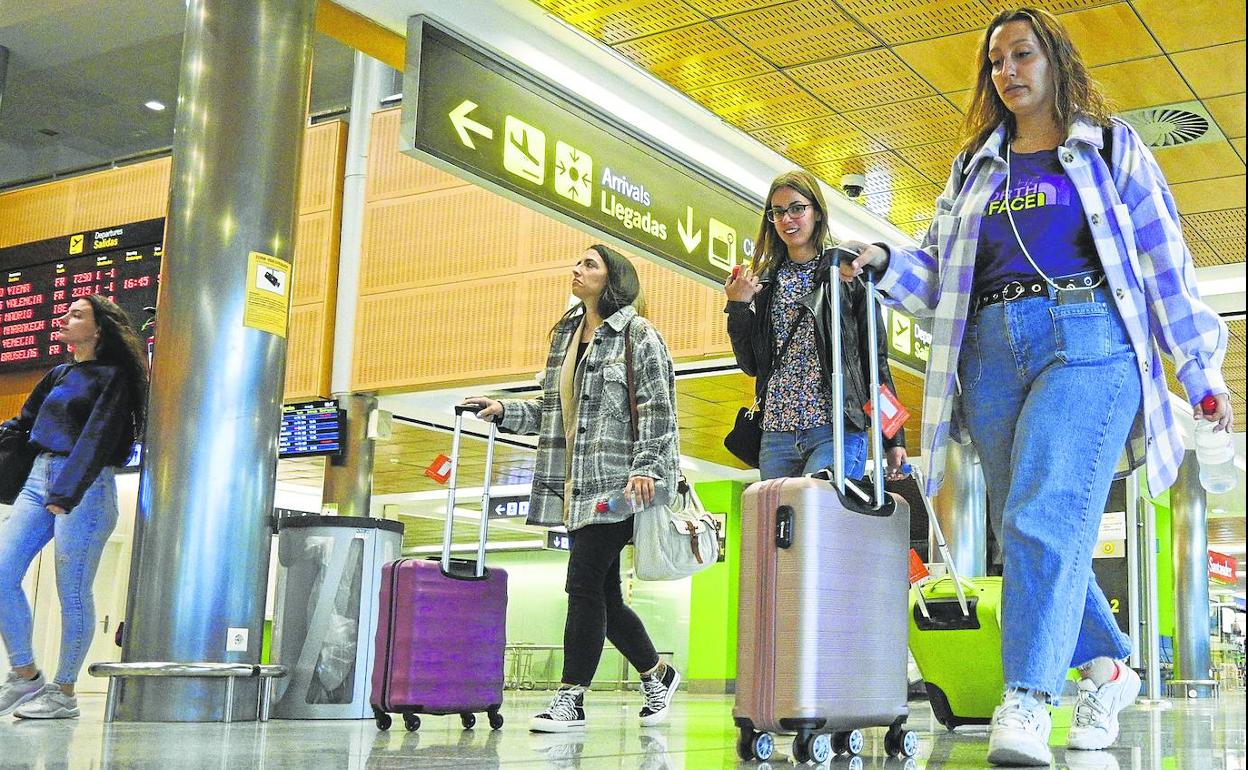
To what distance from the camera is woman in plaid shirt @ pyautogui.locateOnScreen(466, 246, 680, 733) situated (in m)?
4.12

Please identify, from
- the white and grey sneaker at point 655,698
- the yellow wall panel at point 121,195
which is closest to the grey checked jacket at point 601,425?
the white and grey sneaker at point 655,698

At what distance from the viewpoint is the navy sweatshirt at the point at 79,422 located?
4.95 meters

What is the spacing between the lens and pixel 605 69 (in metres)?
6.91

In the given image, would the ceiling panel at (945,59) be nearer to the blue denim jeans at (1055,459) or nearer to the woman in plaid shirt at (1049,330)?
the woman in plaid shirt at (1049,330)

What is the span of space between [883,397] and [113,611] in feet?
41.0

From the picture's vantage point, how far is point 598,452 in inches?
169

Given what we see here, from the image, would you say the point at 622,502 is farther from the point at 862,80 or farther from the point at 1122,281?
the point at 862,80

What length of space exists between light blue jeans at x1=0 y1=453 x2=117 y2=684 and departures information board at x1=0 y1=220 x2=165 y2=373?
6826 mm

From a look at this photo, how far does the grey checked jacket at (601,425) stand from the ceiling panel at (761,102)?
3161mm

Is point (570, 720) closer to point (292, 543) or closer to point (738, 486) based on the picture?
point (292, 543)

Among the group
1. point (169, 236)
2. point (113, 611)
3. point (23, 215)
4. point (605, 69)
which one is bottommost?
point (113, 611)

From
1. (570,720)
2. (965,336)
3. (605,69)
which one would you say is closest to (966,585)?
(570,720)

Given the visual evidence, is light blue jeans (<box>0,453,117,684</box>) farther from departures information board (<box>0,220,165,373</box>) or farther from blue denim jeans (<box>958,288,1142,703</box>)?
departures information board (<box>0,220,165,373</box>)

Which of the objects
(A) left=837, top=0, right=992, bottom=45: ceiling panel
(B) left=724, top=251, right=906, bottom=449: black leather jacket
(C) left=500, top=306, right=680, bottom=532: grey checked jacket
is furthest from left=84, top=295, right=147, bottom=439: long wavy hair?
(A) left=837, top=0, right=992, bottom=45: ceiling panel
